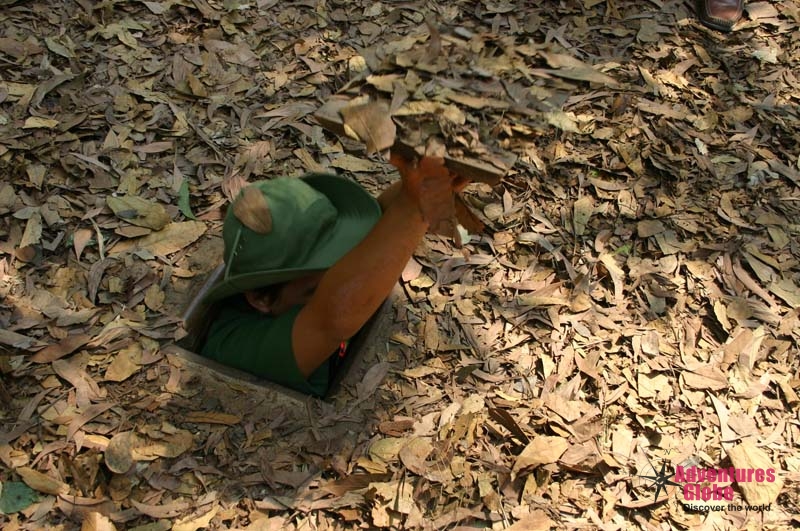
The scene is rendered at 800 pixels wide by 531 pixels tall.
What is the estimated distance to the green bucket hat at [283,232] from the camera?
235 centimetres

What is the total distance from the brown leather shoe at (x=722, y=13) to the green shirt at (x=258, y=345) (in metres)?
2.95

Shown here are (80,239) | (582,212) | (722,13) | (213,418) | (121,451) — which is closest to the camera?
(121,451)

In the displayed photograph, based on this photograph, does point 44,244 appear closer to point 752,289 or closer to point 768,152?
point 752,289

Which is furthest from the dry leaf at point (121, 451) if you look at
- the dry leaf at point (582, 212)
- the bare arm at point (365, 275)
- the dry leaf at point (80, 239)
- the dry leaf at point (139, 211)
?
the dry leaf at point (582, 212)

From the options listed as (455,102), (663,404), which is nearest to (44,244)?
(455,102)

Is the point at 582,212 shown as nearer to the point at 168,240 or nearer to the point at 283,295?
the point at 283,295

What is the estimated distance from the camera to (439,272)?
3127mm

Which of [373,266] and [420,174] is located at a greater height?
[420,174]

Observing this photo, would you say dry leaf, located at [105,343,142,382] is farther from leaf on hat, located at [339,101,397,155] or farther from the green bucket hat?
leaf on hat, located at [339,101,397,155]

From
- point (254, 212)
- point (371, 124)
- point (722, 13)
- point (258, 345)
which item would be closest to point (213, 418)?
point (258, 345)

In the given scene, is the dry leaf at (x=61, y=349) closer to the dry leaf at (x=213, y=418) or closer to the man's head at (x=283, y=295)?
the dry leaf at (x=213, y=418)

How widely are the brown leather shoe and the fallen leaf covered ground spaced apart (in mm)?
111

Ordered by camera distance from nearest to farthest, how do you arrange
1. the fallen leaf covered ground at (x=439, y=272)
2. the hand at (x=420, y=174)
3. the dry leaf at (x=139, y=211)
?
1. the hand at (x=420, y=174)
2. the fallen leaf covered ground at (x=439, y=272)
3. the dry leaf at (x=139, y=211)

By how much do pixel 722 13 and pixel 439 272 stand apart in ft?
7.87
